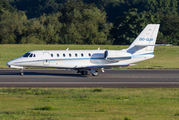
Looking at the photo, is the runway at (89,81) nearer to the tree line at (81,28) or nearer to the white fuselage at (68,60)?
the white fuselage at (68,60)

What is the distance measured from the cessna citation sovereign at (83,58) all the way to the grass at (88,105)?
35.2ft

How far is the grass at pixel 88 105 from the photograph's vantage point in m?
14.1

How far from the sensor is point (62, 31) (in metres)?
98.1

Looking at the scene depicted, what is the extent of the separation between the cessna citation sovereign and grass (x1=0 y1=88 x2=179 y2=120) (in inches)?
422

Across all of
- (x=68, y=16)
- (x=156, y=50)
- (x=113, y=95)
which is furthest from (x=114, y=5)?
(x=113, y=95)

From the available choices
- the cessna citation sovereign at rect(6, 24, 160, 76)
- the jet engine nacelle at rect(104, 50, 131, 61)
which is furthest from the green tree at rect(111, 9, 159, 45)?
the jet engine nacelle at rect(104, 50, 131, 61)

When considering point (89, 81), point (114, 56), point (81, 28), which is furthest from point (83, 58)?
point (81, 28)

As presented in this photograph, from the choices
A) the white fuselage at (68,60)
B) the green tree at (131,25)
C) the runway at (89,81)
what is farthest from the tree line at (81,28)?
the runway at (89,81)

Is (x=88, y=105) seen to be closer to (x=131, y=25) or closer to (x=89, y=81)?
(x=89, y=81)

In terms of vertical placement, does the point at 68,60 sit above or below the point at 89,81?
above

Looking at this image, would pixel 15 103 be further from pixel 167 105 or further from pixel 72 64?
pixel 72 64

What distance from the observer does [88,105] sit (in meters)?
16.7

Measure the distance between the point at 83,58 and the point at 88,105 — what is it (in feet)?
55.5

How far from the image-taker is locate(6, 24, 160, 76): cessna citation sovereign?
32.7 m
